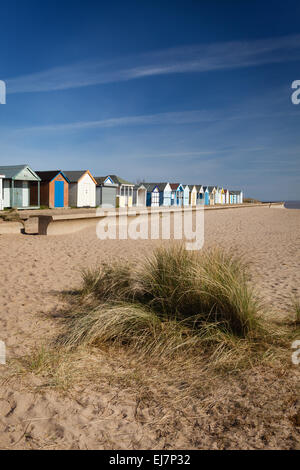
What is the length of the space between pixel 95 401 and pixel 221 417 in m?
0.96

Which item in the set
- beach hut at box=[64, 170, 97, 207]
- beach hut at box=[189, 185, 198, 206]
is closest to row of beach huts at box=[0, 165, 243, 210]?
beach hut at box=[64, 170, 97, 207]

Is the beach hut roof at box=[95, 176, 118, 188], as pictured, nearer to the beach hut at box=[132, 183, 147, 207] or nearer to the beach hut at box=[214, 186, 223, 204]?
the beach hut at box=[132, 183, 147, 207]

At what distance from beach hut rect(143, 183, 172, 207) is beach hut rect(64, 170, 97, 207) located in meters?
12.6

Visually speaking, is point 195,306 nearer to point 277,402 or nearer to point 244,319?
point 244,319

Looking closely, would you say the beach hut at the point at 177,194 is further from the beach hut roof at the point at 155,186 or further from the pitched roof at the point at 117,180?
the pitched roof at the point at 117,180

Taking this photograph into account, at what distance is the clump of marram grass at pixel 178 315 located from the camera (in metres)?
3.48

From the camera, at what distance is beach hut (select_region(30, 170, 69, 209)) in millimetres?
27150

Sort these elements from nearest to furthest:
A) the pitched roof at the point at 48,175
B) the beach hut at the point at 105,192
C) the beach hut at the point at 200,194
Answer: the pitched roof at the point at 48,175 < the beach hut at the point at 105,192 < the beach hut at the point at 200,194

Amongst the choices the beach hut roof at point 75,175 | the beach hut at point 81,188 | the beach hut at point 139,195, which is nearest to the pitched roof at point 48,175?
the beach hut roof at point 75,175

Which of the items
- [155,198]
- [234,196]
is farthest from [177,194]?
[234,196]

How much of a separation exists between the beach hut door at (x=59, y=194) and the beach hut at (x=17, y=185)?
265 cm

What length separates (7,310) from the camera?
4.47 m

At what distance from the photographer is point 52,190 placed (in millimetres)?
27672

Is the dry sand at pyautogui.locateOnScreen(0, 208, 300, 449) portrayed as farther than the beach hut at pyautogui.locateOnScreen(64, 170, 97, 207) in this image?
No
